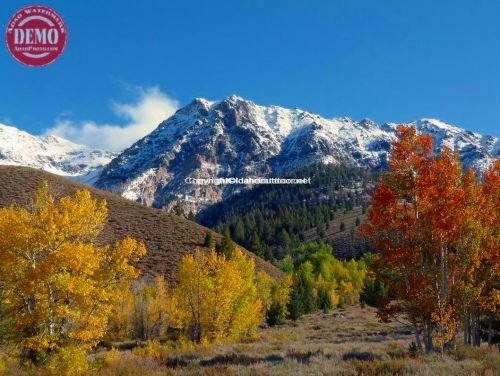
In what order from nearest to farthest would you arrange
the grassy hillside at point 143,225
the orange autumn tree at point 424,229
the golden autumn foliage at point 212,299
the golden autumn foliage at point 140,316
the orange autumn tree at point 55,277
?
the orange autumn tree at point 55,277, the orange autumn tree at point 424,229, the golden autumn foliage at point 212,299, the golden autumn foliage at point 140,316, the grassy hillside at point 143,225

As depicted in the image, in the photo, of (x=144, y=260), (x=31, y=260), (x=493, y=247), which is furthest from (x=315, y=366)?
(x=144, y=260)

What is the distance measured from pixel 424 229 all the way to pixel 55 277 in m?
15.1

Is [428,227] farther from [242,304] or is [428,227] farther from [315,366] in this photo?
[242,304]

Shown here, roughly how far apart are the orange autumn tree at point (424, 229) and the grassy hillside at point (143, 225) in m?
58.2

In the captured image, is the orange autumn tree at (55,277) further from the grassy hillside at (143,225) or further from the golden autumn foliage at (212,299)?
the grassy hillside at (143,225)

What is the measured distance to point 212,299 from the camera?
36375 mm

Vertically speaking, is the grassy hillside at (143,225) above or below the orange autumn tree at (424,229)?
above

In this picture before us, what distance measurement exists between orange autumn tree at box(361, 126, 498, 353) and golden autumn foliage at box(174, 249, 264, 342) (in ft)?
56.3

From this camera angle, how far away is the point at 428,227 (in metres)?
20.2

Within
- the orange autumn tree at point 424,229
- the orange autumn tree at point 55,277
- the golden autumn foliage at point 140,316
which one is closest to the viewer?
the orange autumn tree at point 55,277

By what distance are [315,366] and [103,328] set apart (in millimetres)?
8677

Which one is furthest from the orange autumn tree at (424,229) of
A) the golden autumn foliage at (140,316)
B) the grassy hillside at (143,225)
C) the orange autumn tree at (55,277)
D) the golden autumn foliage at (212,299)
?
the grassy hillside at (143,225)

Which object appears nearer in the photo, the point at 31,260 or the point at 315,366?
the point at 31,260

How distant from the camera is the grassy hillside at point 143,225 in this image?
3273 inches
